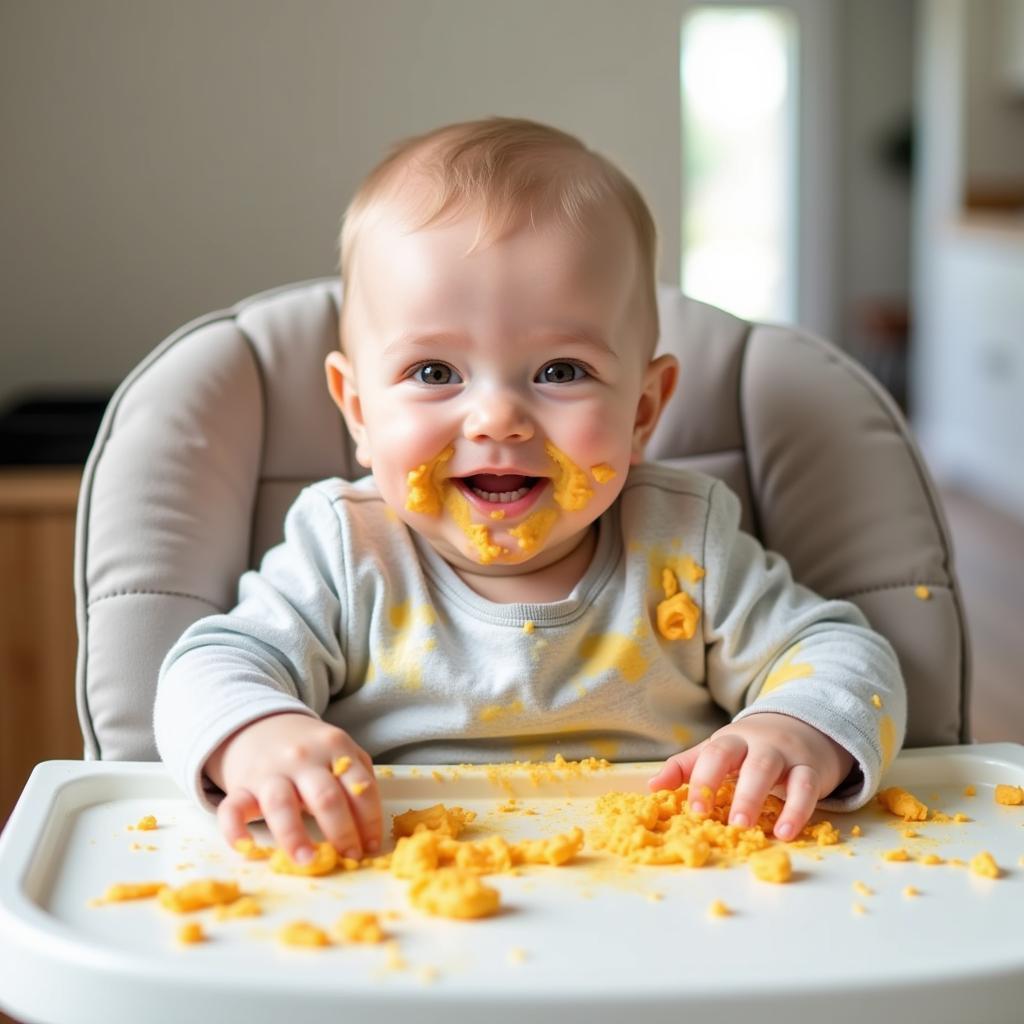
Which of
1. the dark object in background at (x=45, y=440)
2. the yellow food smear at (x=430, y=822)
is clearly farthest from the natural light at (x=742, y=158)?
the yellow food smear at (x=430, y=822)

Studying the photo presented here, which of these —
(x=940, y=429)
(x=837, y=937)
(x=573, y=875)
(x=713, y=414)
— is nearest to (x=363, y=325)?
(x=713, y=414)

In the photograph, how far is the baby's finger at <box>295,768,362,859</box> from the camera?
34.0 inches

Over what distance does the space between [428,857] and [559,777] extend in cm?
18

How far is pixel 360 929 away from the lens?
74 centimetres

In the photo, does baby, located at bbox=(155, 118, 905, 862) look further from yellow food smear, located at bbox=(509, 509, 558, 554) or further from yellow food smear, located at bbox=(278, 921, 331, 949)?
yellow food smear, located at bbox=(278, 921, 331, 949)

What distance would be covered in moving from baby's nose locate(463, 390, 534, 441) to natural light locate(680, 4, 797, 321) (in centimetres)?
492

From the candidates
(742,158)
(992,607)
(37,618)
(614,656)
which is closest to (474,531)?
(614,656)

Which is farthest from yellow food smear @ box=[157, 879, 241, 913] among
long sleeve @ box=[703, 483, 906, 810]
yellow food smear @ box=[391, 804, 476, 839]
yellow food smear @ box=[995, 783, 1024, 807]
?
yellow food smear @ box=[995, 783, 1024, 807]

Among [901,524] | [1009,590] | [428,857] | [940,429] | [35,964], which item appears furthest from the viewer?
[940,429]

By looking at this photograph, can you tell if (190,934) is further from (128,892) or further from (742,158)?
(742,158)

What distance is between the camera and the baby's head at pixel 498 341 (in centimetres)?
104

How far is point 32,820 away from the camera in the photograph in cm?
91

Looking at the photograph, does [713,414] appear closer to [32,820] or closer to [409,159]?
[409,159]

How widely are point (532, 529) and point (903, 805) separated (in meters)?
0.31
